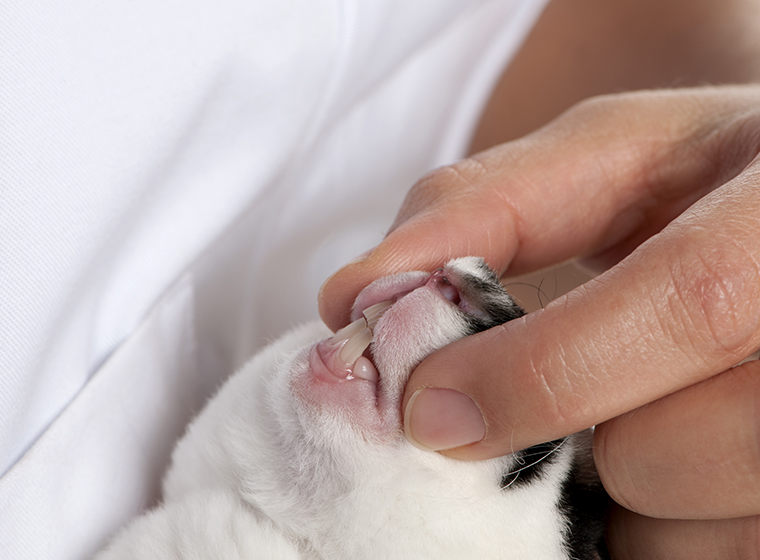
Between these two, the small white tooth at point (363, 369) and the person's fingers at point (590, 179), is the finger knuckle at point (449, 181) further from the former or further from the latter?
the small white tooth at point (363, 369)

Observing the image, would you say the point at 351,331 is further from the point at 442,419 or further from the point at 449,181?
the point at 449,181

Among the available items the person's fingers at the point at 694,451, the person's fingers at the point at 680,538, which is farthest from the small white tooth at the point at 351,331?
the person's fingers at the point at 680,538

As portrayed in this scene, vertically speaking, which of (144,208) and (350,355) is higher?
(144,208)

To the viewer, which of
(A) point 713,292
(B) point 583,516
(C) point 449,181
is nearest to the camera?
(A) point 713,292

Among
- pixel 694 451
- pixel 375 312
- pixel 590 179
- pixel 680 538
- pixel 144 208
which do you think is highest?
pixel 144 208

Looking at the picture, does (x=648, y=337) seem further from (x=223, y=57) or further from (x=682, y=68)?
(x=682, y=68)

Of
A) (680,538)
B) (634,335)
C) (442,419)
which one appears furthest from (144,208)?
(680,538)

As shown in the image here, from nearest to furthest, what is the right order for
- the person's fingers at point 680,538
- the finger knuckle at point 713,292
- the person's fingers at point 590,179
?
the finger knuckle at point 713,292 < the person's fingers at point 680,538 < the person's fingers at point 590,179
